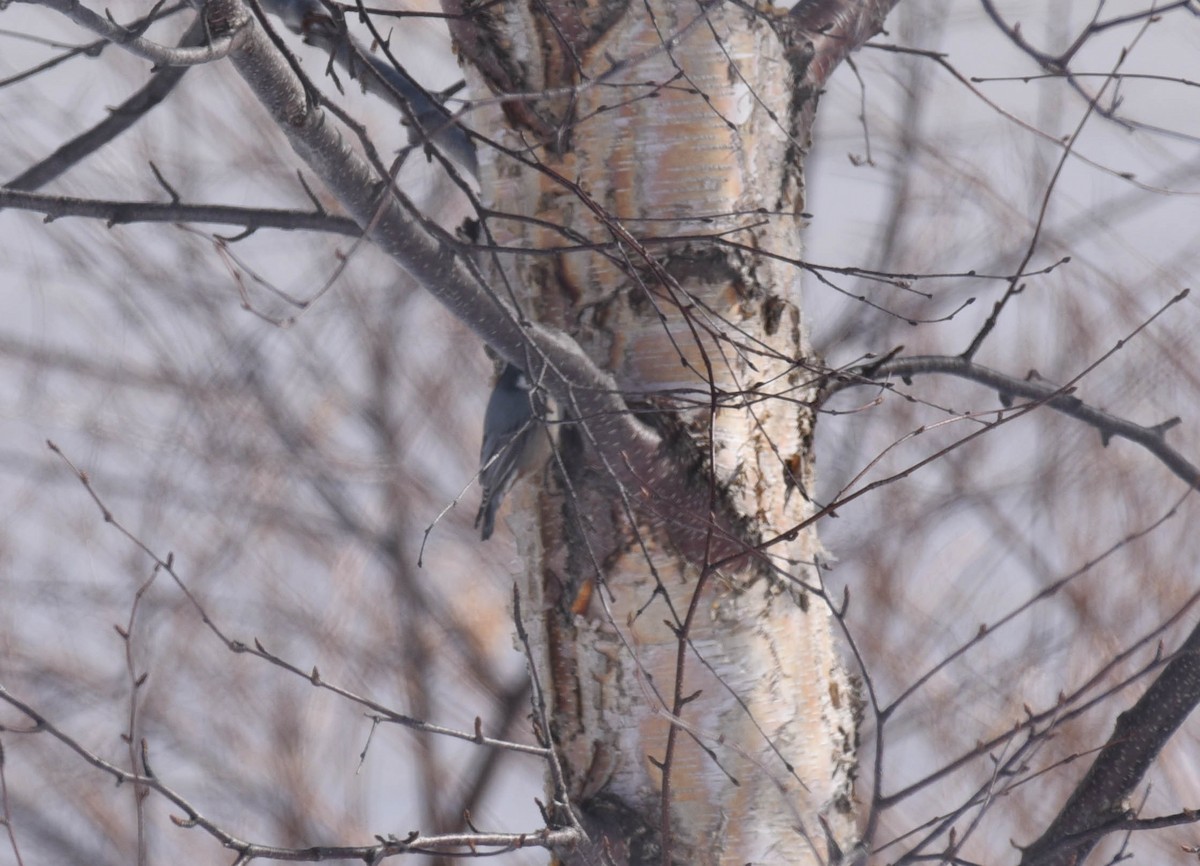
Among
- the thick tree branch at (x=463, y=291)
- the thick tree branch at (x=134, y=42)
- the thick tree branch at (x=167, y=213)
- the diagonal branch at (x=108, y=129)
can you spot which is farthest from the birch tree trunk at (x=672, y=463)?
the thick tree branch at (x=134, y=42)

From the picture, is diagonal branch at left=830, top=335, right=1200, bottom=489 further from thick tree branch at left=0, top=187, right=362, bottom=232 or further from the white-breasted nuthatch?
thick tree branch at left=0, top=187, right=362, bottom=232

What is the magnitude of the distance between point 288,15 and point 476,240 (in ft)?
1.30

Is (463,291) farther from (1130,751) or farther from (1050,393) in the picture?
(1130,751)

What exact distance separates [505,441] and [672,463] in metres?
0.21

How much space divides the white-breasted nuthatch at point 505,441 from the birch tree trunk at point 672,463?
0.15 ft

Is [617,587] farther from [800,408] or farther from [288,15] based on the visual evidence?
[288,15]

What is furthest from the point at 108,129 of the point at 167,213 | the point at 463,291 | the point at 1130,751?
the point at 1130,751

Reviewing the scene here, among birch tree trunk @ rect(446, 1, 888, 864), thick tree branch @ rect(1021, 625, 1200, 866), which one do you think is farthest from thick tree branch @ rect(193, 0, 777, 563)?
thick tree branch @ rect(1021, 625, 1200, 866)

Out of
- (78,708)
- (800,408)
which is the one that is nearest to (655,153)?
(800,408)

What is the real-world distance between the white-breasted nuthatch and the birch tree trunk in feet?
0.15

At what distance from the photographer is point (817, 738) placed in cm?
158

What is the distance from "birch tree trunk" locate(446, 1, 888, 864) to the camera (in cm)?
152

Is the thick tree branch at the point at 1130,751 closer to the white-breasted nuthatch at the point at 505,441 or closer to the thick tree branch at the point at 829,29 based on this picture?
the white-breasted nuthatch at the point at 505,441

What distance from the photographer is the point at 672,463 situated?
150cm
